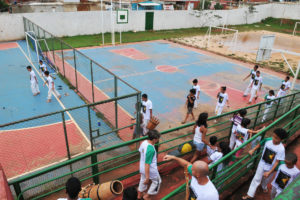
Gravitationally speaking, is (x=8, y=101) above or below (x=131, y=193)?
below

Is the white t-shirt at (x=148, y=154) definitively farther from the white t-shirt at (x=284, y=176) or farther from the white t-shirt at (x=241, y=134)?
the white t-shirt at (x=241, y=134)

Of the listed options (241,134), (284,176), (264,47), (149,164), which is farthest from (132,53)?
(284,176)

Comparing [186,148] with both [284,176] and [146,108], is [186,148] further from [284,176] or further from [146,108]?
[284,176]

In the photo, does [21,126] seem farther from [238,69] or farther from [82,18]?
[82,18]

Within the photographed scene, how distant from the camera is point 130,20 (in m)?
28.8

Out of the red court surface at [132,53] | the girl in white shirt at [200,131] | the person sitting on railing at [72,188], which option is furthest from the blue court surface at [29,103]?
the red court surface at [132,53]

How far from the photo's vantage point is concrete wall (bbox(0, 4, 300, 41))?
22359 mm

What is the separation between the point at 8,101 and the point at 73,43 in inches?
492

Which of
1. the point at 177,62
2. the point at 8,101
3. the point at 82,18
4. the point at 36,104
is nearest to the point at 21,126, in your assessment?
the point at 36,104

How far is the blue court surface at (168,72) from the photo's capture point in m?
12.2

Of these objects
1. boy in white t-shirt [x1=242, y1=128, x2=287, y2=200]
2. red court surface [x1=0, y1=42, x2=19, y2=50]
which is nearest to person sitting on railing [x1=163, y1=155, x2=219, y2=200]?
boy in white t-shirt [x1=242, y1=128, x2=287, y2=200]

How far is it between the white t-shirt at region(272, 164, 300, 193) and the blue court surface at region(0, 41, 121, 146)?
4881 mm

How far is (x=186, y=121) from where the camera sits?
391 inches

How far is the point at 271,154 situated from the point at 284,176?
0.44 metres
